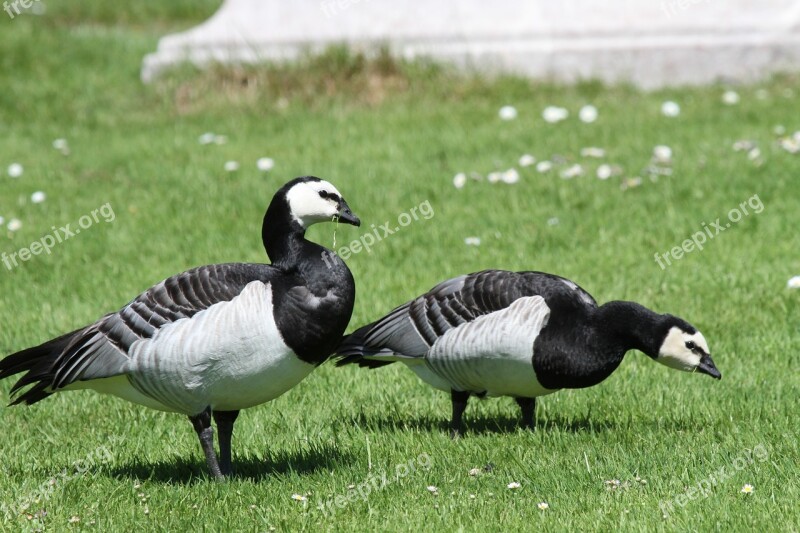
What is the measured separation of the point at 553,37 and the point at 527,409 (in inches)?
329

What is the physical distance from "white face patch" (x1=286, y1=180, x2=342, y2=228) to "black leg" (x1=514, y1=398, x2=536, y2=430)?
1.59 metres

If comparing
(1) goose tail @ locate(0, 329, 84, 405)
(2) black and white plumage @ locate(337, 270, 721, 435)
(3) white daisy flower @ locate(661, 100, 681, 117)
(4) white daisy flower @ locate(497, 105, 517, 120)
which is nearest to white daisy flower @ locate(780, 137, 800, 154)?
(3) white daisy flower @ locate(661, 100, 681, 117)

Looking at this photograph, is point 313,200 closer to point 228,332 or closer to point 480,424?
point 228,332

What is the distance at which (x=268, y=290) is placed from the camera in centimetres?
533

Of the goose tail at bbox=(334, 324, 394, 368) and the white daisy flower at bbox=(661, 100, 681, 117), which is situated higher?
the goose tail at bbox=(334, 324, 394, 368)

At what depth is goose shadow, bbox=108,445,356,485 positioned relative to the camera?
575 cm

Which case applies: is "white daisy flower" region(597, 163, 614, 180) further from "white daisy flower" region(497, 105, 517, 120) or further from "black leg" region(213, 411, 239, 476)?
"black leg" region(213, 411, 239, 476)

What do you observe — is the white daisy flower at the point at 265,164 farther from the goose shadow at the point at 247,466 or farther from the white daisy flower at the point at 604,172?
the goose shadow at the point at 247,466

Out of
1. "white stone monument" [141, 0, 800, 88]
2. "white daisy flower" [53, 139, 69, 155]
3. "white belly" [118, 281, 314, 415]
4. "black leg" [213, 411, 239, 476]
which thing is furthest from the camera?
"white stone monument" [141, 0, 800, 88]

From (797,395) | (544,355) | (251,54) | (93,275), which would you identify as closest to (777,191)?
(797,395)

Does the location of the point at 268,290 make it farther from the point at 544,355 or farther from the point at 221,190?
the point at 221,190

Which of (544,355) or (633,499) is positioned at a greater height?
(544,355)

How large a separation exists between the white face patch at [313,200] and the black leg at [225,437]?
3.59ft

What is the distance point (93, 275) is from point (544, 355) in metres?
4.83
